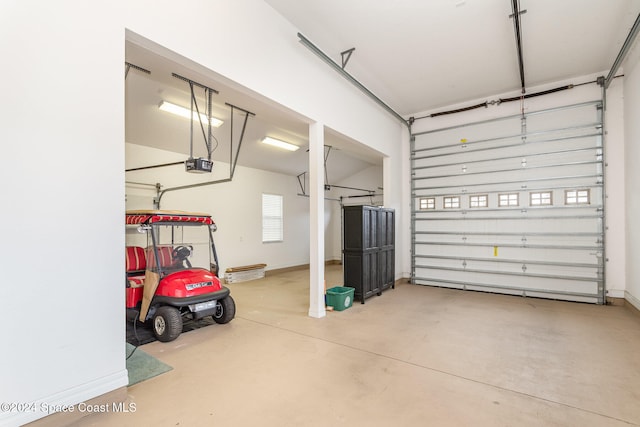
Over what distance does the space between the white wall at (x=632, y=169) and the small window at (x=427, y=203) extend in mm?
3353

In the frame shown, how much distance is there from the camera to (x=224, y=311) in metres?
4.29

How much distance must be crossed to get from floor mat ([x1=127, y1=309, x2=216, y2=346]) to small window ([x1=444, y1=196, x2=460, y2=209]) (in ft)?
18.6

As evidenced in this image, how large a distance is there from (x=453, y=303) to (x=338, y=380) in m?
3.74

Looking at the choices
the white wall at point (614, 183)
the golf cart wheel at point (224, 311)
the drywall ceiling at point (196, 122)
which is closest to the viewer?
the drywall ceiling at point (196, 122)

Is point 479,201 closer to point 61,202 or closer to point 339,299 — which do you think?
point 339,299

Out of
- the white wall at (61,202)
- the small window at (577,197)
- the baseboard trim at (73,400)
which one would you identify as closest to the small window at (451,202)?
the small window at (577,197)

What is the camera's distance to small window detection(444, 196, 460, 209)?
275 inches

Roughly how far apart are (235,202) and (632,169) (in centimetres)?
817

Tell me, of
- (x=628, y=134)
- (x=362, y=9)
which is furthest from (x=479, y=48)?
(x=628, y=134)

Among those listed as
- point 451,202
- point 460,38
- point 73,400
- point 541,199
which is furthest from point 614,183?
point 73,400

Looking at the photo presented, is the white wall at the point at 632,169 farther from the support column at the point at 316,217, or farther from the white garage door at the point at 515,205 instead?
the support column at the point at 316,217

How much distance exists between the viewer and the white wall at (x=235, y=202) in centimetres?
639

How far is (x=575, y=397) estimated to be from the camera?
253 centimetres

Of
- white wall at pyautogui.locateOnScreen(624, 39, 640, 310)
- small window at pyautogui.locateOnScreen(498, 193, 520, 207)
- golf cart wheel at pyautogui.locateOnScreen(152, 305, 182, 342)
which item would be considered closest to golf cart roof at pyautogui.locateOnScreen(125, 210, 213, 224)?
golf cart wheel at pyautogui.locateOnScreen(152, 305, 182, 342)
